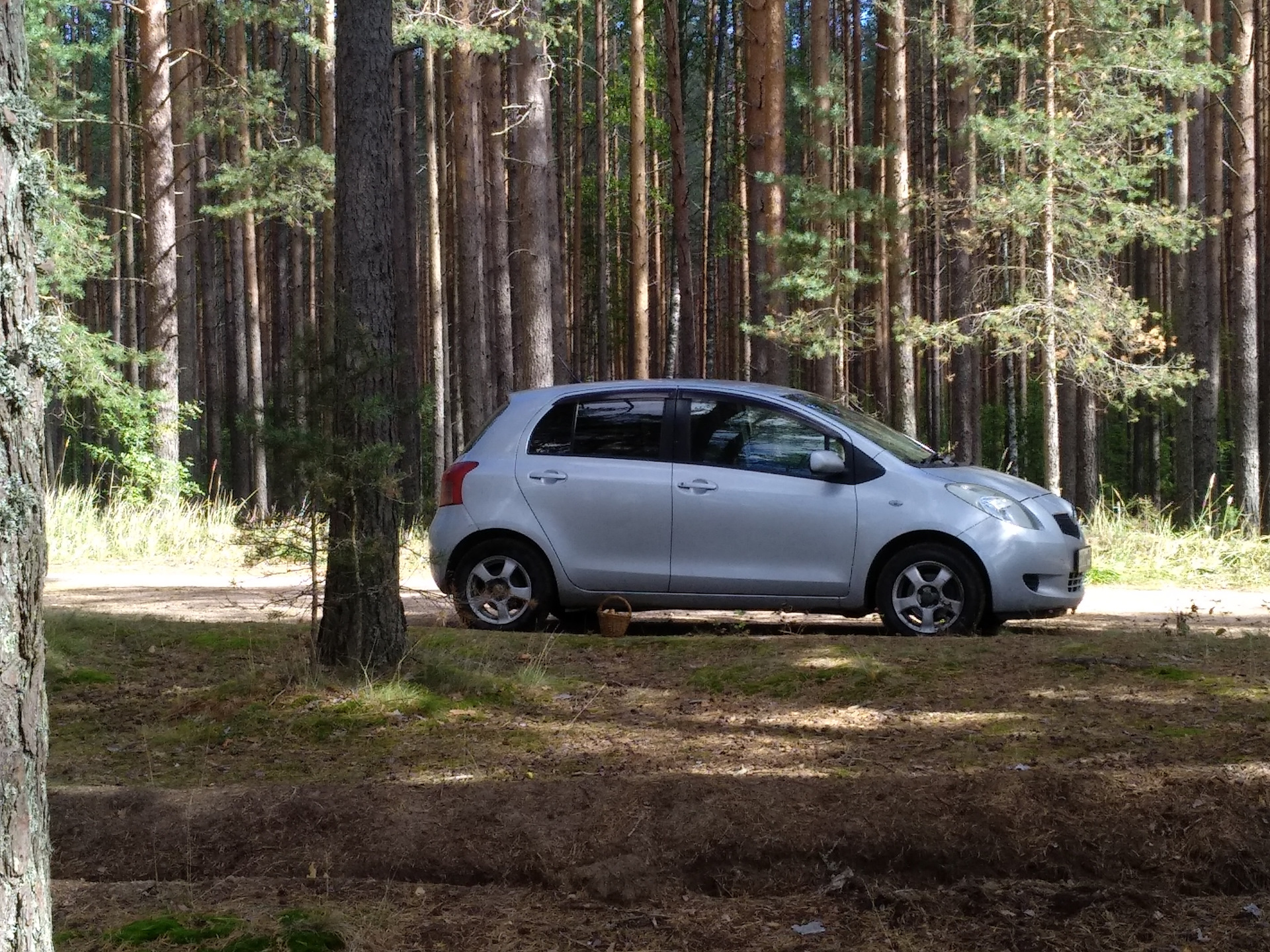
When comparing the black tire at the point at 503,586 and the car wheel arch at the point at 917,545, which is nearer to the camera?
the car wheel arch at the point at 917,545

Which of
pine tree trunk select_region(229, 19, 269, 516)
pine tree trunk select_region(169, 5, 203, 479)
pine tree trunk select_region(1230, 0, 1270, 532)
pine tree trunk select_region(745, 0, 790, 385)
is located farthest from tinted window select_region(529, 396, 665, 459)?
pine tree trunk select_region(169, 5, 203, 479)

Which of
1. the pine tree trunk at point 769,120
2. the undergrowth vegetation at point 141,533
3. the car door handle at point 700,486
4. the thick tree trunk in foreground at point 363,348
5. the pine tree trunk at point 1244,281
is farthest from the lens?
the pine tree trunk at point 769,120

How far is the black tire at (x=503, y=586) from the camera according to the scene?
9.37 metres

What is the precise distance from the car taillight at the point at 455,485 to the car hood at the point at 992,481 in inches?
137

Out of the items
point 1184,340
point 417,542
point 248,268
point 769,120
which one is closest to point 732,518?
point 417,542

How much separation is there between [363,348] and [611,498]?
9.16 ft

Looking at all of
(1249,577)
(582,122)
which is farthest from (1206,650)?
(582,122)

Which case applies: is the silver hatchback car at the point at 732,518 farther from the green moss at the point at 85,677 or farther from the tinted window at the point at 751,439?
the green moss at the point at 85,677

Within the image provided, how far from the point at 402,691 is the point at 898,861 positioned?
3182 mm

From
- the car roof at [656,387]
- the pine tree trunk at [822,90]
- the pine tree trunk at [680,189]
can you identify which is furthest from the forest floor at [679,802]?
the pine tree trunk at [680,189]

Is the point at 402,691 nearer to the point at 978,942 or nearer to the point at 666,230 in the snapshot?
the point at 978,942

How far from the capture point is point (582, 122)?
36812mm

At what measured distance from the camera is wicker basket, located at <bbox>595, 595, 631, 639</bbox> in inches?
366

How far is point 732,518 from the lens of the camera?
356 inches
